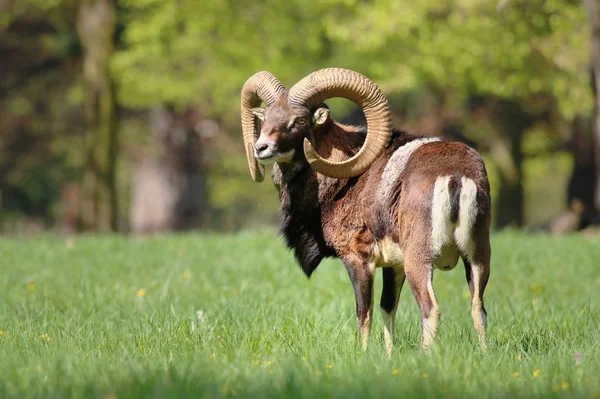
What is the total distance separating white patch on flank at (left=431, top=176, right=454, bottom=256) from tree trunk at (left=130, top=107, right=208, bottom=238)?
2254 cm

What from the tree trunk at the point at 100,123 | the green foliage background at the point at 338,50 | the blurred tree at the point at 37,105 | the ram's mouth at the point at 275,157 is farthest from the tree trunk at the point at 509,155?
the ram's mouth at the point at 275,157

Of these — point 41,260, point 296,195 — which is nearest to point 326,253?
point 296,195

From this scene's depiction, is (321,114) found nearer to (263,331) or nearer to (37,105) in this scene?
(263,331)

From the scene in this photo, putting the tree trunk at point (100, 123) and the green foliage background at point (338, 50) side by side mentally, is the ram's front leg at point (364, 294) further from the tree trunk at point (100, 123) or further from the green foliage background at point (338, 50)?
the tree trunk at point (100, 123)

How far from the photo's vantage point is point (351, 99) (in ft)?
27.1

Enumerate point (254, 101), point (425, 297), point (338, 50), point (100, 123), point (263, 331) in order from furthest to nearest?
1. point (338, 50)
2. point (100, 123)
3. point (254, 101)
4. point (263, 331)
5. point (425, 297)

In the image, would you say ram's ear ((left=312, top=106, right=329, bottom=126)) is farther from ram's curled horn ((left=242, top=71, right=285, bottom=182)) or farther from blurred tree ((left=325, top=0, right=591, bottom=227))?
blurred tree ((left=325, top=0, right=591, bottom=227))

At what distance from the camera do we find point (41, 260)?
13953 mm

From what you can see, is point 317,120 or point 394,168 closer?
point 394,168

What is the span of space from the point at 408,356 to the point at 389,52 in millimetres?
17000

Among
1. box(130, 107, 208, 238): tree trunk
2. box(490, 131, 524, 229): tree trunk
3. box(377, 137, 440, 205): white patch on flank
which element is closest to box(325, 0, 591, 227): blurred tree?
box(490, 131, 524, 229): tree trunk

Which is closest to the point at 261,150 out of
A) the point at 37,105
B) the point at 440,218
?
the point at 440,218

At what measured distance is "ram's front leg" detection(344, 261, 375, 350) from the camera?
25.5 feet

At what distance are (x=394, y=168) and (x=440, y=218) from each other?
1.03m
